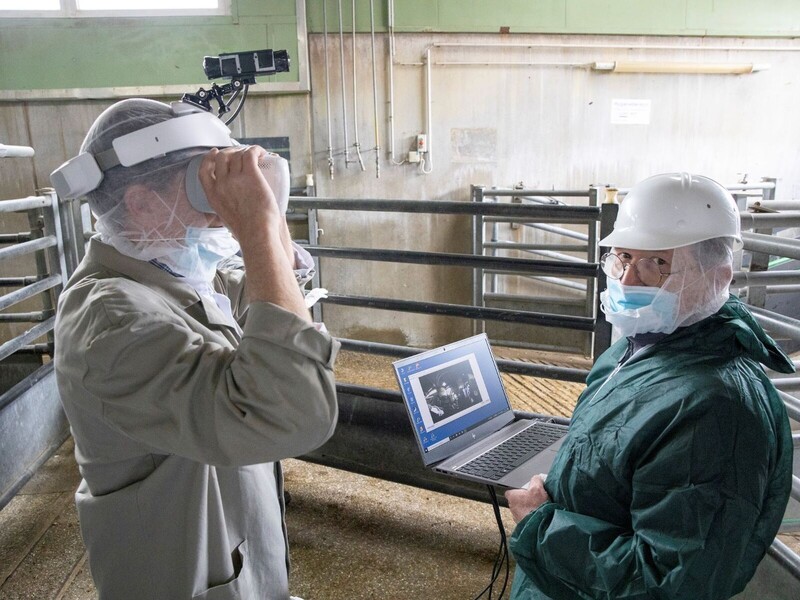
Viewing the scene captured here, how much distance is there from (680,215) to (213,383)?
875 mm

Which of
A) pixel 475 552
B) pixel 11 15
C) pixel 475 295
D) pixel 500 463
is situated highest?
pixel 11 15

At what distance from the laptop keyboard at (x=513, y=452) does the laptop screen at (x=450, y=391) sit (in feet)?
0.33

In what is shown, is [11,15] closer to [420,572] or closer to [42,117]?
[42,117]

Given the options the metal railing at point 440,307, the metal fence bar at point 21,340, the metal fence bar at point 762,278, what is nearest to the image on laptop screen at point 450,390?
the metal railing at point 440,307

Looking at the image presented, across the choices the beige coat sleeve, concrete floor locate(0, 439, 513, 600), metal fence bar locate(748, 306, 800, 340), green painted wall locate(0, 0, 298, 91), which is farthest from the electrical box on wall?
the beige coat sleeve

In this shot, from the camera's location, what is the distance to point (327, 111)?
493 cm

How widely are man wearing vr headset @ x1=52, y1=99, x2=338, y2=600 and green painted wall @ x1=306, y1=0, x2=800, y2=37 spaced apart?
4.24 m

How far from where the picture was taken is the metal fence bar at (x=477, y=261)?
2.19m

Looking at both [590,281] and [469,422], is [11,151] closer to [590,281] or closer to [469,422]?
[469,422]

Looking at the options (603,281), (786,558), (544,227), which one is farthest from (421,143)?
(786,558)

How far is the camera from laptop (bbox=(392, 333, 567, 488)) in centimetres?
152

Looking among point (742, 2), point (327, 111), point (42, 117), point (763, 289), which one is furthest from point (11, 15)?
point (742, 2)

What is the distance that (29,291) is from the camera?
2.83 meters

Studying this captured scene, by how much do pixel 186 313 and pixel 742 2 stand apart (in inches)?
226
